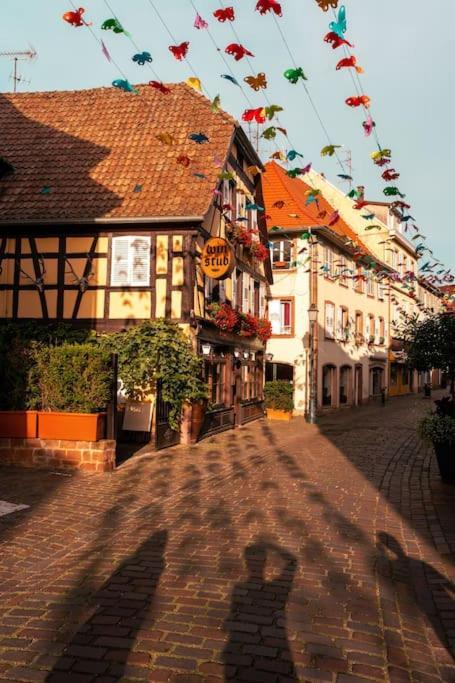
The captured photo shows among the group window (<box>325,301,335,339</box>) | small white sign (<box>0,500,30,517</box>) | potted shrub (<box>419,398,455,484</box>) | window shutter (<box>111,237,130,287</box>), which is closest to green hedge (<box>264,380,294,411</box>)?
window (<box>325,301,335,339</box>)

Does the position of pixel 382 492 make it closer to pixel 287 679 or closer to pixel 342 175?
pixel 342 175

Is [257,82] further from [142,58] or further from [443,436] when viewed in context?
[443,436]

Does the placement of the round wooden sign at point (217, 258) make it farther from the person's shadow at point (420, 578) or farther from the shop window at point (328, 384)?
the shop window at point (328, 384)

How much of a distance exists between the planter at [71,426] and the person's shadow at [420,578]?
18.9ft

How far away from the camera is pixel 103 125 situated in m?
18.7

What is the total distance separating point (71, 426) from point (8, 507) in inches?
114

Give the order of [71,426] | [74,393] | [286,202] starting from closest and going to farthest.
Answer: [71,426], [74,393], [286,202]

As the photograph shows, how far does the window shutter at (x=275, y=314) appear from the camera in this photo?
27.0 meters

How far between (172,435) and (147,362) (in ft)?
6.31

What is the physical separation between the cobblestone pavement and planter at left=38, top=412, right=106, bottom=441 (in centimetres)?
78

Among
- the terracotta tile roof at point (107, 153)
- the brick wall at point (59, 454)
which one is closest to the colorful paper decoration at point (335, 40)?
the brick wall at point (59, 454)

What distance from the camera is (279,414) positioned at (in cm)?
2275

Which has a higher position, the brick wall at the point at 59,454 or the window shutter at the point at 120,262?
the window shutter at the point at 120,262

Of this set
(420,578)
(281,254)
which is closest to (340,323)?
(281,254)
